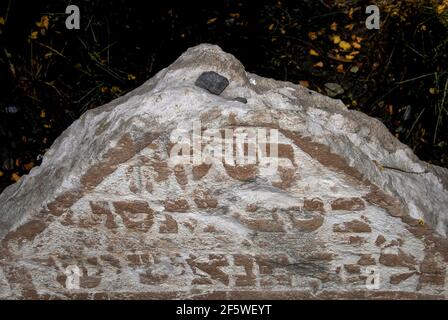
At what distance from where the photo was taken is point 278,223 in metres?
1.86

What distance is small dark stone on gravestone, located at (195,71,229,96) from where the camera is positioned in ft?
5.83

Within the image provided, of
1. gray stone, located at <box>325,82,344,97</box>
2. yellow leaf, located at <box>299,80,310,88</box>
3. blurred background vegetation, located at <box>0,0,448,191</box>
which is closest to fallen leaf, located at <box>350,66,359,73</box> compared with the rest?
blurred background vegetation, located at <box>0,0,448,191</box>

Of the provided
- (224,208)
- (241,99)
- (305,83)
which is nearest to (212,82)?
(241,99)

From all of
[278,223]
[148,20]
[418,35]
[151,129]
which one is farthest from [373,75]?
[151,129]

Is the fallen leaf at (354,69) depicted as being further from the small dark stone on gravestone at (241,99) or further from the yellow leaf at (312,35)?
the small dark stone on gravestone at (241,99)

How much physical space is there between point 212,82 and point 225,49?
1.54 meters

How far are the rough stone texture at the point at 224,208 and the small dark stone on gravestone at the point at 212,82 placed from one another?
28 mm

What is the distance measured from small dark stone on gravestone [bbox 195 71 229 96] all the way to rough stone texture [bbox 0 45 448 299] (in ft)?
0.09

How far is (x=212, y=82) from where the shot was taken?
1791 millimetres

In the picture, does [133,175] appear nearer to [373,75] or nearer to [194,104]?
[194,104]

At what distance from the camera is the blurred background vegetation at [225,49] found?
10.1ft

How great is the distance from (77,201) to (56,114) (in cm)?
146

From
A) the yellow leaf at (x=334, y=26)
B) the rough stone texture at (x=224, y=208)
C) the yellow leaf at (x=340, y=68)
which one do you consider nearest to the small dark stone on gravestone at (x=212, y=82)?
the rough stone texture at (x=224, y=208)

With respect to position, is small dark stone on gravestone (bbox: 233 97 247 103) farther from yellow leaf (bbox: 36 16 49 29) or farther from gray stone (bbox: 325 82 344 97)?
yellow leaf (bbox: 36 16 49 29)
